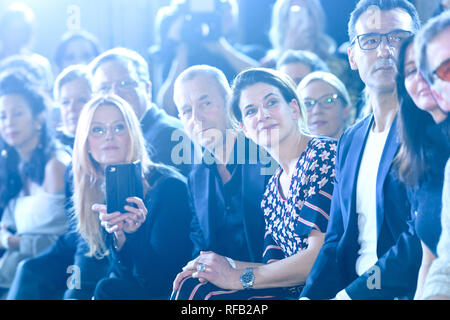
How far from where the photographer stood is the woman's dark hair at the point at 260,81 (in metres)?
1.85

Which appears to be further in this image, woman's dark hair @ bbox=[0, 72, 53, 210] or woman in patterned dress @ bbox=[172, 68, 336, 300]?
woman's dark hair @ bbox=[0, 72, 53, 210]

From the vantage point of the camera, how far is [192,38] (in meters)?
2.20

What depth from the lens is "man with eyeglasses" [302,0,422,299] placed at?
5.32 feet

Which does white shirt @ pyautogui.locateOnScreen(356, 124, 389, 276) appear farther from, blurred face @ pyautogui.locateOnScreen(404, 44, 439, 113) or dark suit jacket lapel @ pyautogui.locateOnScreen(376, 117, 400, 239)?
blurred face @ pyautogui.locateOnScreen(404, 44, 439, 113)

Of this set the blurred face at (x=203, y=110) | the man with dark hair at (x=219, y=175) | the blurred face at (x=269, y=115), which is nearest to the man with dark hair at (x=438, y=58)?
the blurred face at (x=269, y=115)

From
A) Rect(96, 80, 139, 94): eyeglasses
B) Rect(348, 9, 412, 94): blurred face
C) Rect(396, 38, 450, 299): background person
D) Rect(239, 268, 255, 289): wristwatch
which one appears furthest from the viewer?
Rect(96, 80, 139, 94): eyeglasses

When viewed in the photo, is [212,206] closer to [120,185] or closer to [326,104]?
[120,185]

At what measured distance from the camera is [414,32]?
168 centimetres

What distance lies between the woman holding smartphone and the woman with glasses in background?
19.4 inches

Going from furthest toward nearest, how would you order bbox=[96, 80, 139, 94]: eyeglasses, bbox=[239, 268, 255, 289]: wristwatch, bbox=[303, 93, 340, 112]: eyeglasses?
bbox=[96, 80, 139, 94]: eyeglasses, bbox=[303, 93, 340, 112]: eyeglasses, bbox=[239, 268, 255, 289]: wristwatch

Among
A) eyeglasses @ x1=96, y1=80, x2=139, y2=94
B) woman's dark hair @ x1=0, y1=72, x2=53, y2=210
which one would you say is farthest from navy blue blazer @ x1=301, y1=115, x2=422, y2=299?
woman's dark hair @ x1=0, y1=72, x2=53, y2=210

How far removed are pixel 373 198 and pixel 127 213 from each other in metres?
0.82

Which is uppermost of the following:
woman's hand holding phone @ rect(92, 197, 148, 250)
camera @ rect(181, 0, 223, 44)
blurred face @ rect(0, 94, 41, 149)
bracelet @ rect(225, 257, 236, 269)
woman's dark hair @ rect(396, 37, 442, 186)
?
camera @ rect(181, 0, 223, 44)
